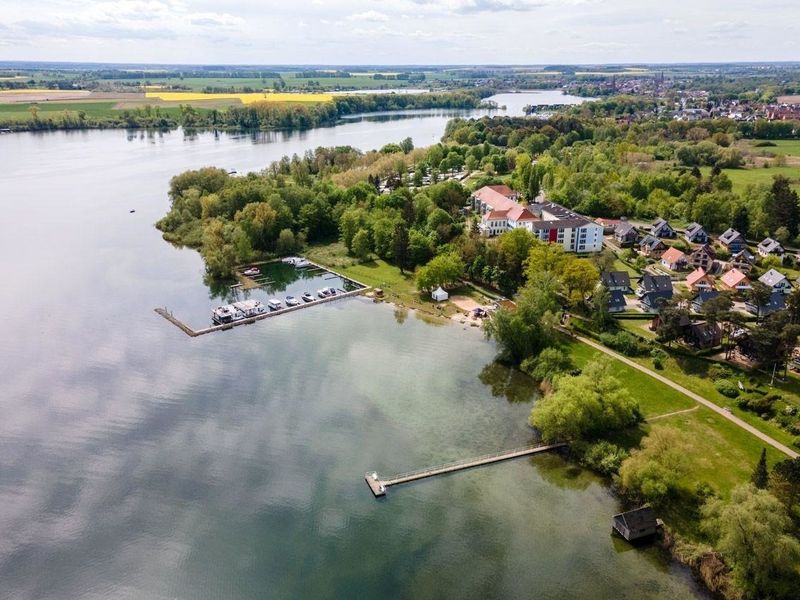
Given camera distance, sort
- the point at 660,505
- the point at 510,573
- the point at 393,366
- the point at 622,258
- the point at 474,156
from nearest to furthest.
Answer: the point at 510,573 < the point at 660,505 < the point at 393,366 < the point at 622,258 < the point at 474,156

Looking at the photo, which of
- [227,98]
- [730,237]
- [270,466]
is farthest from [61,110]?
[730,237]

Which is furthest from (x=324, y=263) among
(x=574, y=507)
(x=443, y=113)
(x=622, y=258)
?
(x=443, y=113)

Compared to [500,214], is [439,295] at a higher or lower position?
lower

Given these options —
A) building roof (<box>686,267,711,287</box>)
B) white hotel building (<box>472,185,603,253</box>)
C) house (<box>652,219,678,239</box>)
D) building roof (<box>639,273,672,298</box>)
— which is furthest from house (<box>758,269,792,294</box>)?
white hotel building (<box>472,185,603,253</box>)

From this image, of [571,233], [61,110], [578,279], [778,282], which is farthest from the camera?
[61,110]

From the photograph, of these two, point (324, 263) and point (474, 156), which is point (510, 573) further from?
point (474, 156)

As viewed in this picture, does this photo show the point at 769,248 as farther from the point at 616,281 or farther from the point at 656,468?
the point at 656,468

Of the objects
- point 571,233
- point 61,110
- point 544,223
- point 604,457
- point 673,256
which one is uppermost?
point 61,110
